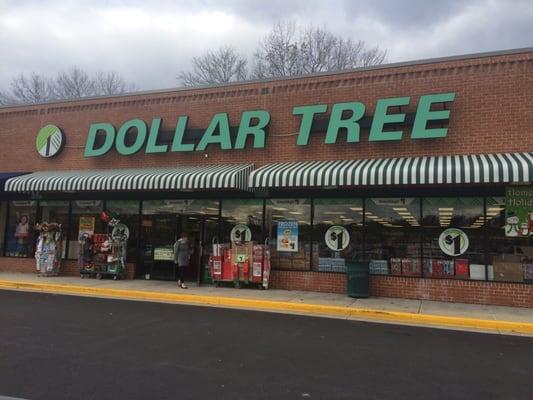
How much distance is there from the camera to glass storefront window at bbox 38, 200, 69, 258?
60.4 feet

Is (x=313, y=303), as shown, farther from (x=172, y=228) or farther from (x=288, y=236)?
(x=172, y=228)

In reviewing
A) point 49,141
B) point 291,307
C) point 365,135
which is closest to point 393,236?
A: point 365,135

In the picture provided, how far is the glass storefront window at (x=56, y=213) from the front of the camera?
18406 mm

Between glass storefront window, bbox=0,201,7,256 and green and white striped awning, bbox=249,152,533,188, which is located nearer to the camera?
green and white striped awning, bbox=249,152,533,188

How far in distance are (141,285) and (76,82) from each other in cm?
3707

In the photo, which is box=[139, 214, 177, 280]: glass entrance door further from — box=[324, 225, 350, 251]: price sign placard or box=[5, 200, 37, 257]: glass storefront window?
box=[324, 225, 350, 251]: price sign placard

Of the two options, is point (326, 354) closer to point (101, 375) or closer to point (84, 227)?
point (101, 375)

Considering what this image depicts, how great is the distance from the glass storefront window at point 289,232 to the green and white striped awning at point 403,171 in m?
1.40

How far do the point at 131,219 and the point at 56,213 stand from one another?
10.9 feet

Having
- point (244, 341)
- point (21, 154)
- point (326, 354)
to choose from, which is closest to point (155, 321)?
point (244, 341)

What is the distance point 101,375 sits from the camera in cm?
635

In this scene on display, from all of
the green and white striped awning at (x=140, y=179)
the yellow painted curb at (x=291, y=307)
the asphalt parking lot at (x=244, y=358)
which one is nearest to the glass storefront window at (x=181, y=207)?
the green and white striped awning at (x=140, y=179)

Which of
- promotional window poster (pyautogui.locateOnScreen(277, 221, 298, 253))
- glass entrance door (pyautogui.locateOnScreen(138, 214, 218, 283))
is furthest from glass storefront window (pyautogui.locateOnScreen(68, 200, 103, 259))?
promotional window poster (pyautogui.locateOnScreen(277, 221, 298, 253))

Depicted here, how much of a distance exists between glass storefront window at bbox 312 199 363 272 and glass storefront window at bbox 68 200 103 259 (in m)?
7.94
